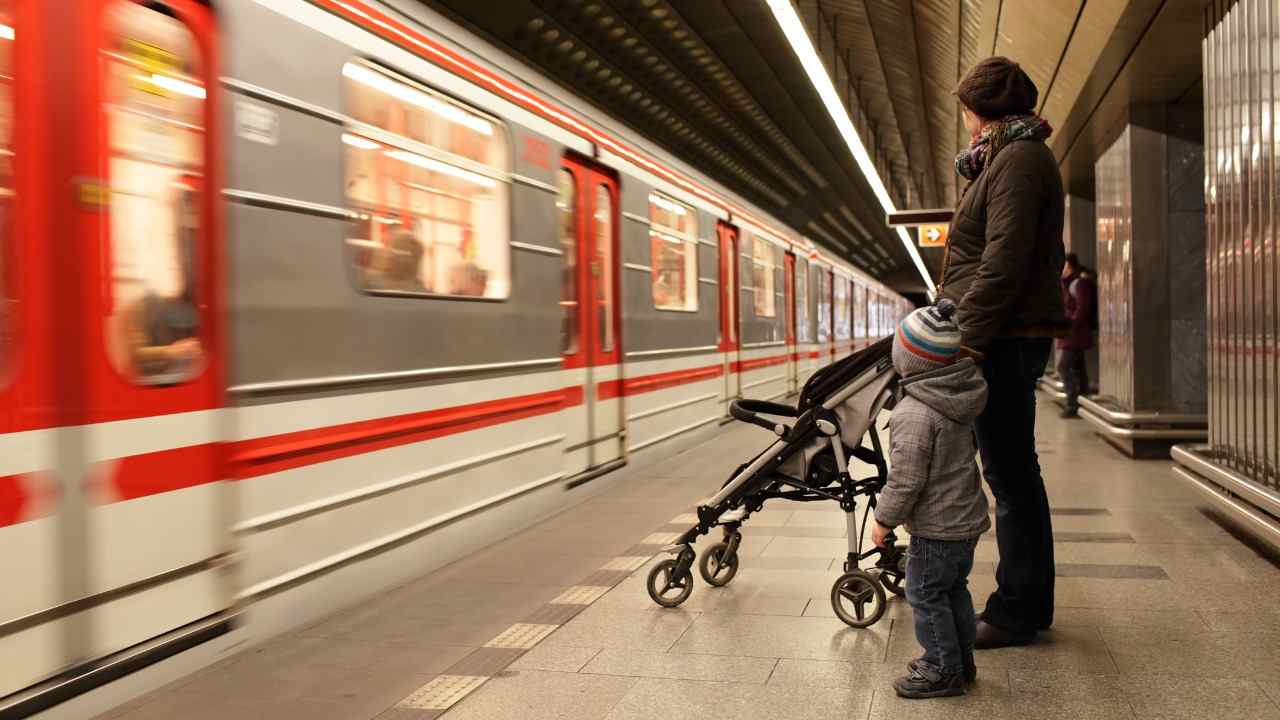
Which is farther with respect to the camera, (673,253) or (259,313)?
(673,253)

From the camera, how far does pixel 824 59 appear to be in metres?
11.6

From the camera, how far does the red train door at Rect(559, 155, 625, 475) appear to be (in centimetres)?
662

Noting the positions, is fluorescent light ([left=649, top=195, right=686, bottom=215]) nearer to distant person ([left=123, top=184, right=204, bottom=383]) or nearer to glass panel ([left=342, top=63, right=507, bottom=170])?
glass panel ([left=342, top=63, right=507, bottom=170])

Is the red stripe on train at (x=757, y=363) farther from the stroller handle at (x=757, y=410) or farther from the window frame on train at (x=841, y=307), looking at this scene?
the stroller handle at (x=757, y=410)

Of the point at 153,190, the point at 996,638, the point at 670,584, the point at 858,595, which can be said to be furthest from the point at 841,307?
the point at 153,190

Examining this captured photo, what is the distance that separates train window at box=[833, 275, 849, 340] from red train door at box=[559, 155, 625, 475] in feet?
43.4

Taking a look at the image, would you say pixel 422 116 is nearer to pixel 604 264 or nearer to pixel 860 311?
pixel 604 264

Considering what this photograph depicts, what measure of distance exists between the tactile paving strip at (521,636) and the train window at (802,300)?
38.9 ft

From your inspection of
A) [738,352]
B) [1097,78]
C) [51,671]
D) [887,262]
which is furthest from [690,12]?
[887,262]

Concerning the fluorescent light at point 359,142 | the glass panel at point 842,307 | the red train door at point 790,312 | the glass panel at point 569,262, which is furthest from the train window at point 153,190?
the glass panel at point 842,307

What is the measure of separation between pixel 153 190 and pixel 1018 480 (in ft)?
9.49

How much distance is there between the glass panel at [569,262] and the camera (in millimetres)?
6543

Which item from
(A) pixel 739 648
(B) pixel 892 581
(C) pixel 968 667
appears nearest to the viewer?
(C) pixel 968 667

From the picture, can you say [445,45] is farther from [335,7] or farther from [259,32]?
[259,32]
